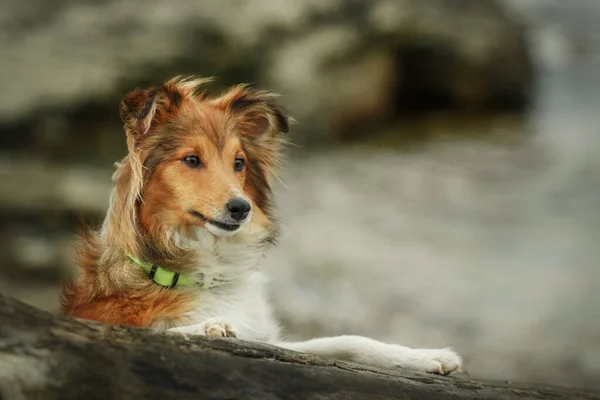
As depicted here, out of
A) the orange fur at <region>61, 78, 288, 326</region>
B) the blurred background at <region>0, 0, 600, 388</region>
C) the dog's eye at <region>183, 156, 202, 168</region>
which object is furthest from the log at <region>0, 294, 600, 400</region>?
the blurred background at <region>0, 0, 600, 388</region>

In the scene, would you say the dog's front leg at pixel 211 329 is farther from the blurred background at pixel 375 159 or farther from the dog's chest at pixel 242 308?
the blurred background at pixel 375 159

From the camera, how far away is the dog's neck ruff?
3188 mm

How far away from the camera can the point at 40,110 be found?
938 centimetres

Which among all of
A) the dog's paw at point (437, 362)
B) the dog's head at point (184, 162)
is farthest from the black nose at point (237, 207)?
the dog's paw at point (437, 362)

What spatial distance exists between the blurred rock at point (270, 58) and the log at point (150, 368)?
6721mm

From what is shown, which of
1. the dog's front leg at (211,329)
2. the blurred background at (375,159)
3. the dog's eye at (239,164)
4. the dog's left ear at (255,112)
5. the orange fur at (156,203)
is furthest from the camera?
the blurred background at (375,159)

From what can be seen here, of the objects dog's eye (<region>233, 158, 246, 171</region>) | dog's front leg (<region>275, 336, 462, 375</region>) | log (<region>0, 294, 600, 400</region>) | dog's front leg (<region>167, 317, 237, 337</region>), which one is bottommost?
log (<region>0, 294, 600, 400</region>)

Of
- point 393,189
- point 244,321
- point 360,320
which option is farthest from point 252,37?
point 244,321

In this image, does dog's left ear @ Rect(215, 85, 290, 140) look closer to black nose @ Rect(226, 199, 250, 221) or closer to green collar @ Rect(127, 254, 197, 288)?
black nose @ Rect(226, 199, 250, 221)

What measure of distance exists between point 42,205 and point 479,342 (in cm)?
471

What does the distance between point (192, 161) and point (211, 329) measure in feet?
2.26

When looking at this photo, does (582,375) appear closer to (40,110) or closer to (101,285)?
(101,285)

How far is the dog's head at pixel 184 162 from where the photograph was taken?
3209mm

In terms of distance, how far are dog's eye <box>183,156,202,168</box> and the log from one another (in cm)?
76
